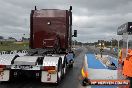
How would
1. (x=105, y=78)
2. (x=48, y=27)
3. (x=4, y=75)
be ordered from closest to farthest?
(x=4, y=75)
(x=105, y=78)
(x=48, y=27)

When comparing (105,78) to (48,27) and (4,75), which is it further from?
(48,27)

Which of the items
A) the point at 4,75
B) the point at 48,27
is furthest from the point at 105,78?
the point at 48,27

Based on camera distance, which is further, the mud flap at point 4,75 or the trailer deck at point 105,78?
the mud flap at point 4,75

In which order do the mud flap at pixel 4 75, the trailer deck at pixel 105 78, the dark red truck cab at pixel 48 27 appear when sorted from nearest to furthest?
1. the trailer deck at pixel 105 78
2. the mud flap at pixel 4 75
3. the dark red truck cab at pixel 48 27

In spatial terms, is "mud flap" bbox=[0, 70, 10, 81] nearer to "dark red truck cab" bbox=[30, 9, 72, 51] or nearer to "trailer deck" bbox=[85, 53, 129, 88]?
"trailer deck" bbox=[85, 53, 129, 88]

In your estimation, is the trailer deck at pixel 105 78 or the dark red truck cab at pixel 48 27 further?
the dark red truck cab at pixel 48 27

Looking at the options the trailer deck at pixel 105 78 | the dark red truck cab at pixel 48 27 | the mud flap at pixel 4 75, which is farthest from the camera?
the dark red truck cab at pixel 48 27

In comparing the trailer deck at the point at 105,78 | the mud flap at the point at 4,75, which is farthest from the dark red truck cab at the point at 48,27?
the mud flap at the point at 4,75

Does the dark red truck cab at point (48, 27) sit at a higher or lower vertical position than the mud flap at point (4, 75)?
higher

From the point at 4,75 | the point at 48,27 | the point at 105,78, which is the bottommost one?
the point at 105,78

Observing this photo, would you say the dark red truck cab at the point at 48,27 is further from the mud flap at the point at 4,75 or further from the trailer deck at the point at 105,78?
the mud flap at the point at 4,75

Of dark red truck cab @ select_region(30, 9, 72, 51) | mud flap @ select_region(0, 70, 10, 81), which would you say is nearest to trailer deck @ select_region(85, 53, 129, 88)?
dark red truck cab @ select_region(30, 9, 72, 51)

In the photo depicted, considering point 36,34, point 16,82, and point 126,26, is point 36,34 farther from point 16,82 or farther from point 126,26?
point 126,26

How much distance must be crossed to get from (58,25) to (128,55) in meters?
11.9
